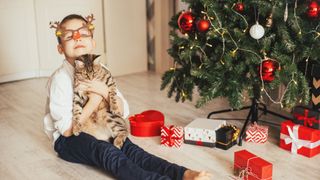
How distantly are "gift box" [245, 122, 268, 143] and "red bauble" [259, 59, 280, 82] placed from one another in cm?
38

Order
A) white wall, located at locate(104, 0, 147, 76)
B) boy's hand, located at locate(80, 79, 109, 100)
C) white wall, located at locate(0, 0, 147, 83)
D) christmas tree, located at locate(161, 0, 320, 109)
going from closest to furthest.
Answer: boy's hand, located at locate(80, 79, 109, 100), christmas tree, located at locate(161, 0, 320, 109), white wall, located at locate(0, 0, 147, 83), white wall, located at locate(104, 0, 147, 76)

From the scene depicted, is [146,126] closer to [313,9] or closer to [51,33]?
[313,9]

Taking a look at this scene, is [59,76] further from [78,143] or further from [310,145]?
[310,145]

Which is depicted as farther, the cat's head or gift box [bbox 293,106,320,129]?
gift box [bbox 293,106,320,129]

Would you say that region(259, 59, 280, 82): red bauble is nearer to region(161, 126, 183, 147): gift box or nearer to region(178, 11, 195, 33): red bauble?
region(178, 11, 195, 33): red bauble

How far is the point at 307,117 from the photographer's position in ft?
8.47

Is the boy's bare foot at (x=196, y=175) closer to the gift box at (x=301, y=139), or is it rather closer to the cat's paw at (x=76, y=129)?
the cat's paw at (x=76, y=129)

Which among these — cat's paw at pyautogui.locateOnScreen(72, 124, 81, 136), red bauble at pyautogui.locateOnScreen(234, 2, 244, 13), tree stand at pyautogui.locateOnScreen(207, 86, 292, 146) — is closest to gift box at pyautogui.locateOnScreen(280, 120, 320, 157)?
tree stand at pyautogui.locateOnScreen(207, 86, 292, 146)

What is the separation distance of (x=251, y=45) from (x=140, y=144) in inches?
33.4

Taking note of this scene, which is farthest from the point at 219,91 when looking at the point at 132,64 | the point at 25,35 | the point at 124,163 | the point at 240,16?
the point at 25,35

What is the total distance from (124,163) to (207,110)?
4.02ft

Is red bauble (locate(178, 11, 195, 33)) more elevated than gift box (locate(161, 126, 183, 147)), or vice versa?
red bauble (locate(178, 11, 195, 33))

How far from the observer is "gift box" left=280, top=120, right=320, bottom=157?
98.0 inches

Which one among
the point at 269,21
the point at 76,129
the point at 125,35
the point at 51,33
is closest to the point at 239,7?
the point at 269,21
